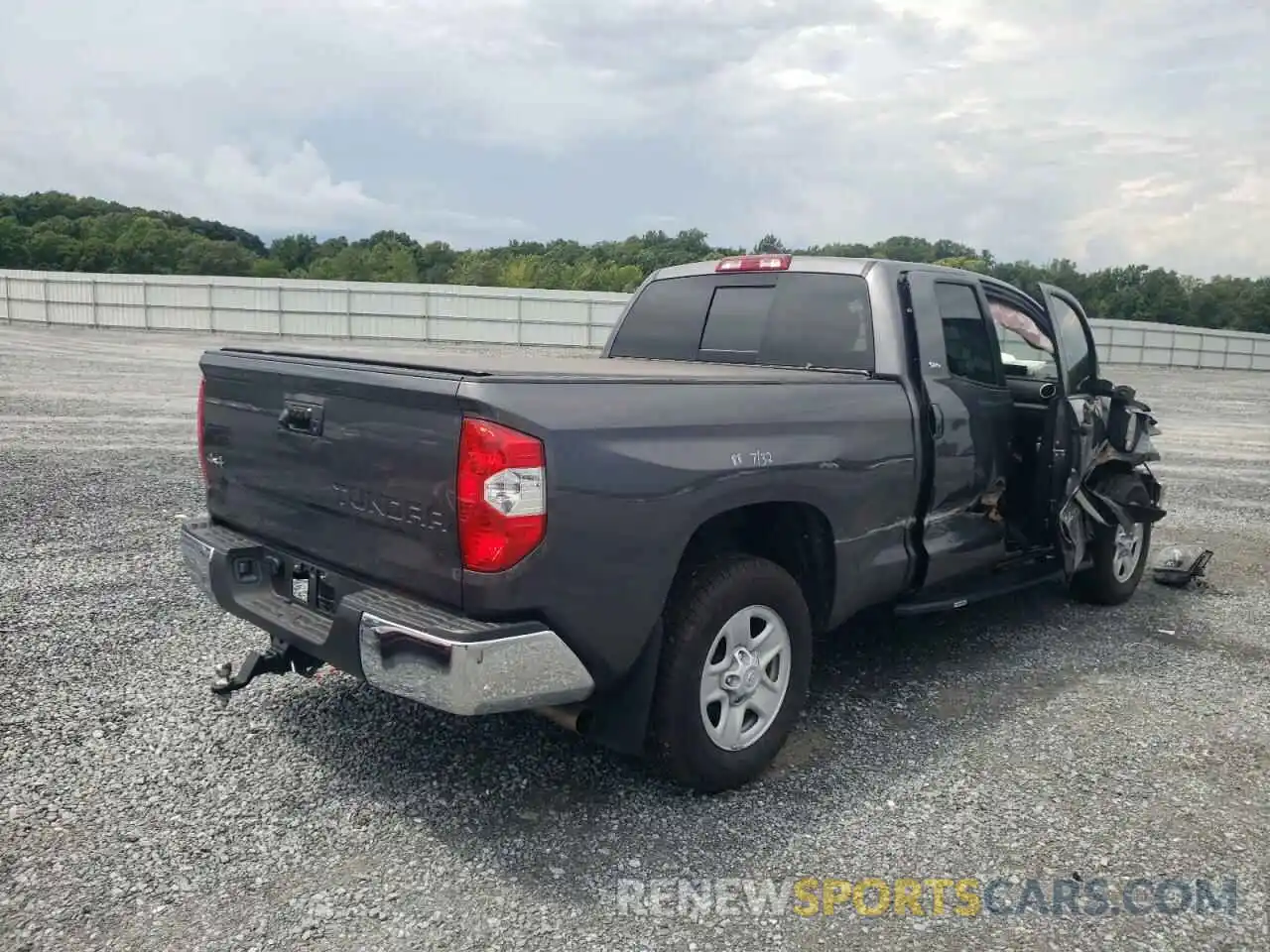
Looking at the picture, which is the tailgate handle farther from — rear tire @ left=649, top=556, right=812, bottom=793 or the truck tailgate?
rear tire @ left=649, top=556, right=812, bottom=793

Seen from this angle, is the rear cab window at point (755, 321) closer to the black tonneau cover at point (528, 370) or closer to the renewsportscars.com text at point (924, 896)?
the black tonneau cover at point (528, 370)

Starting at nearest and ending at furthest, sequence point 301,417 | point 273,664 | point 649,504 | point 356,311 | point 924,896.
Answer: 1. point 924,896
2. point 649,504
3. point 301,417
4. point 273,664
5. point 356,311

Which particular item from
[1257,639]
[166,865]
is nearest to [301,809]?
[166,865]

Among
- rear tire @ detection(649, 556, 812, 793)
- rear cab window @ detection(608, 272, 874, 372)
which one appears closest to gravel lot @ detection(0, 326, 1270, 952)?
rear tire @ detection(649, 556, 812, 793)

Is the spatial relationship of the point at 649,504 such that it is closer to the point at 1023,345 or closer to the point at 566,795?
the point at 566,795

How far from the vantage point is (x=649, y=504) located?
322cm

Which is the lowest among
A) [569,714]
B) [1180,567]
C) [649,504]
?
[1180,567]

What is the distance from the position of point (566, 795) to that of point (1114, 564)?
4035mm

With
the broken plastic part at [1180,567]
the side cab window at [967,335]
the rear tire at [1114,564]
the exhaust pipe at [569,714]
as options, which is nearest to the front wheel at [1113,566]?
the rear tire at [1114,564]

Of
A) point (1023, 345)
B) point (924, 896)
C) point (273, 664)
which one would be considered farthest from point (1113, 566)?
point (273, 664)

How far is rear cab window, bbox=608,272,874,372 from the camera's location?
15.4 ft

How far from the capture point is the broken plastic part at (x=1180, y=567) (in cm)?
679

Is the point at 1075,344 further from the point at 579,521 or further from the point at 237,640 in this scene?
the point at 237,640

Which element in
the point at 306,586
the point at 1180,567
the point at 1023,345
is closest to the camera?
the point at 306,586
